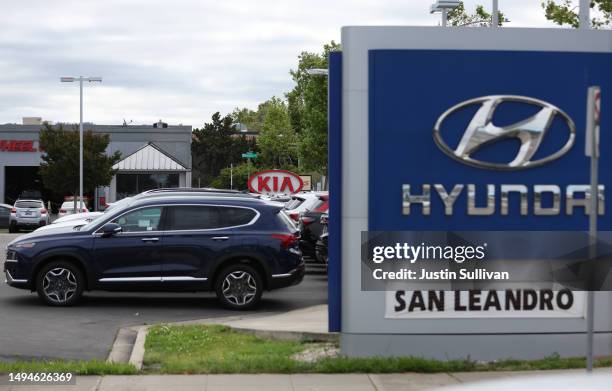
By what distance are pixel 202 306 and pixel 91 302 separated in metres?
1.79

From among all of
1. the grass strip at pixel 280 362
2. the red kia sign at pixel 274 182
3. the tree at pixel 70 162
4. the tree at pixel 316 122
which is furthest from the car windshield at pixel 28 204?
the grass strip at pixel 280 362

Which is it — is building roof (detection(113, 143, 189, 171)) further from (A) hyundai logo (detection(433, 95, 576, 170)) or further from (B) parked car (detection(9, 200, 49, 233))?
(A) hyundai logo (detection(433, 95, 576, 170))

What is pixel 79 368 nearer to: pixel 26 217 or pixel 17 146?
pixel 26 217

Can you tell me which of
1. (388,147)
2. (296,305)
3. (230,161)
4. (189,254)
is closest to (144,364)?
(388,147)

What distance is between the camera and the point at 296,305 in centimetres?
→ 1556

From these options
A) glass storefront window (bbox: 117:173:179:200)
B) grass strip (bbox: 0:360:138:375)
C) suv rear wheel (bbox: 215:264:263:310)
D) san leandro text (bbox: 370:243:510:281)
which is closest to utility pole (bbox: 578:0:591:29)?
san leandro text (bbox: 370:243:510:281)

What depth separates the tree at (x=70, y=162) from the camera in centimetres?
5181

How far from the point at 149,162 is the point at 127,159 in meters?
1.57

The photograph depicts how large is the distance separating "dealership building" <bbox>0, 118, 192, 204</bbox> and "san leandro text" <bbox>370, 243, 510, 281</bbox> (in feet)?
176

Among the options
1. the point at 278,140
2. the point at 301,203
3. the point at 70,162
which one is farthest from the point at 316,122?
the point at 301,203

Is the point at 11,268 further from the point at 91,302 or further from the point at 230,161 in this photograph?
the point at 230,161

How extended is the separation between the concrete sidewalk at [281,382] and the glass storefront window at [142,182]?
2171 inches

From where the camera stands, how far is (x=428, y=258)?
10.0 meters

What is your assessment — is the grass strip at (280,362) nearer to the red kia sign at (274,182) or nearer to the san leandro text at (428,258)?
the san leandro text at (428,258)
